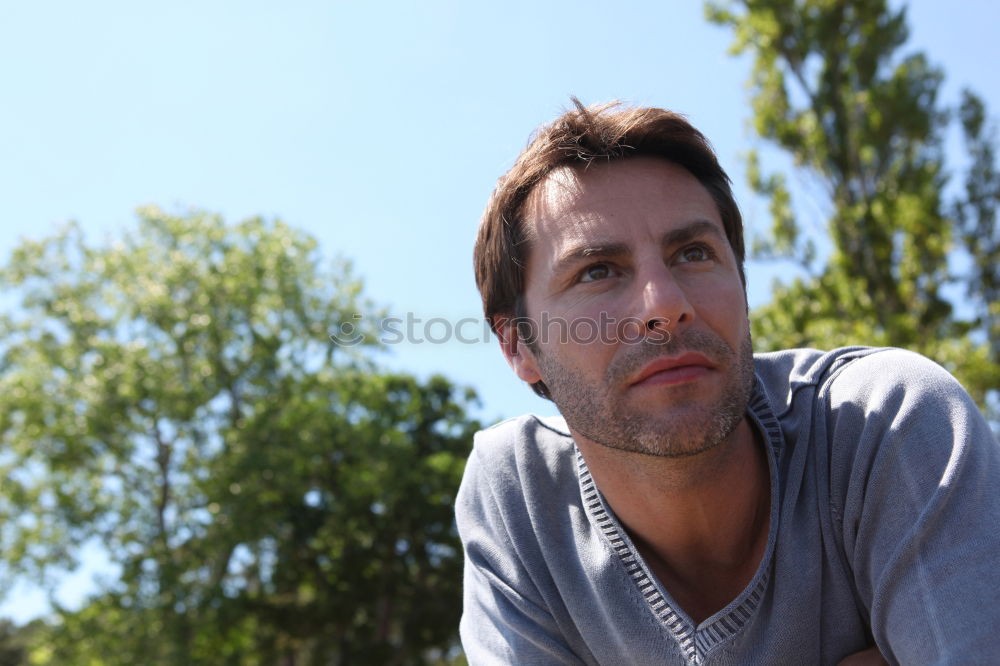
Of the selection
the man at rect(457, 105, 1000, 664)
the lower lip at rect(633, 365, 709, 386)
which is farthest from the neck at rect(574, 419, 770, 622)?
the lower lip at rect(633, 365, 709, 386)

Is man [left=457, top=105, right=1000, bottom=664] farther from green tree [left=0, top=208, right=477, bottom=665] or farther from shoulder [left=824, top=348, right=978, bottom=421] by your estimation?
green tree [left=0, top=208, right=477, bottom=665]

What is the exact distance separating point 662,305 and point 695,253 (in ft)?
0.96

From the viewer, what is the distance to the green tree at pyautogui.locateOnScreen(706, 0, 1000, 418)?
12.5 metres

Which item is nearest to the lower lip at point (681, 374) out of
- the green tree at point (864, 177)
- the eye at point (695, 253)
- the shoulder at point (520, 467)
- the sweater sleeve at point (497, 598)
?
the eye at point (695, 253)

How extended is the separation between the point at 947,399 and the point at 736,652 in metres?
0.81

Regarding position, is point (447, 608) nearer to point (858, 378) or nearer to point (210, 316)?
point (210, 316)

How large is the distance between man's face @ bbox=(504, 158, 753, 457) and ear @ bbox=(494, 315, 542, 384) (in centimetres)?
22

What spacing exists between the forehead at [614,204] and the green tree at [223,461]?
741 inches

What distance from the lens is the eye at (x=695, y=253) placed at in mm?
2365

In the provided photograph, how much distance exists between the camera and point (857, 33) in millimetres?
13172

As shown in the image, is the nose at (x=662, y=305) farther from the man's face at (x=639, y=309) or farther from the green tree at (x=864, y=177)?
the green tree at (x=864, y=177)

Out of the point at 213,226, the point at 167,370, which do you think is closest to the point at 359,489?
the point at 167,370

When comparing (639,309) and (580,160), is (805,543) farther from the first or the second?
(580,160)

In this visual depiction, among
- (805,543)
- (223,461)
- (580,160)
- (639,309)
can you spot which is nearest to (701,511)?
(805,543)
